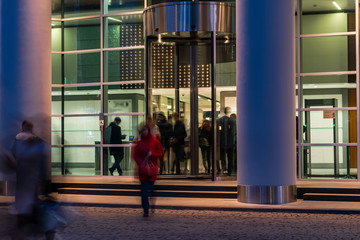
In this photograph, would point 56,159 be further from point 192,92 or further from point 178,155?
point 192,92

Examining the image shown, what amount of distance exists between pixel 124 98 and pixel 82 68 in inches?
75.1

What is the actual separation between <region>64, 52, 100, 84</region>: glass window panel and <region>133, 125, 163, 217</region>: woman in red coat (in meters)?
7.98

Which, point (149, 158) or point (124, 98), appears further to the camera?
point (124, 98)

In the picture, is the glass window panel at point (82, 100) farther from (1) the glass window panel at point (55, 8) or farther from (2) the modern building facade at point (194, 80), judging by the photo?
(1) the glass window panel at point (55, 8)

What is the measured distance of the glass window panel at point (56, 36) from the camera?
20469mm

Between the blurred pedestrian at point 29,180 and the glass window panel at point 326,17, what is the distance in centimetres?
1160

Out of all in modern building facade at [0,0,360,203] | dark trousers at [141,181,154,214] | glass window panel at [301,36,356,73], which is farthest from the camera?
glass window panel at [301,36,356,73]

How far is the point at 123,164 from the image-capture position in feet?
63.0

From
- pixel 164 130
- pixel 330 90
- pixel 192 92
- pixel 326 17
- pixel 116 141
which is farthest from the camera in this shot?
pixel 116 141

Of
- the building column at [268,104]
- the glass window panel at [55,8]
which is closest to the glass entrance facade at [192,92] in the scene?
the building column at [268,104]

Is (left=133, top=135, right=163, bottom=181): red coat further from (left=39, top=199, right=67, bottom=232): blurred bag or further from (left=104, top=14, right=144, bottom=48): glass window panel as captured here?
(left=104, top=14, right=144, bottom=48): glass window panel

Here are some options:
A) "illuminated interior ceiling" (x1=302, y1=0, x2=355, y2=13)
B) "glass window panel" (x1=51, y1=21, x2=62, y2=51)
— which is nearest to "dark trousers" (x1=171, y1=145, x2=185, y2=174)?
"illuminated interior ceiling" (x1=302, y1=0, x2=355, y2=13)

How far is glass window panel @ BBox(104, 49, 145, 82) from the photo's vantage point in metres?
19.2

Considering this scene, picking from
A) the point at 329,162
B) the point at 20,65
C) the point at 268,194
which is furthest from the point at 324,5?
the point at 20,65
